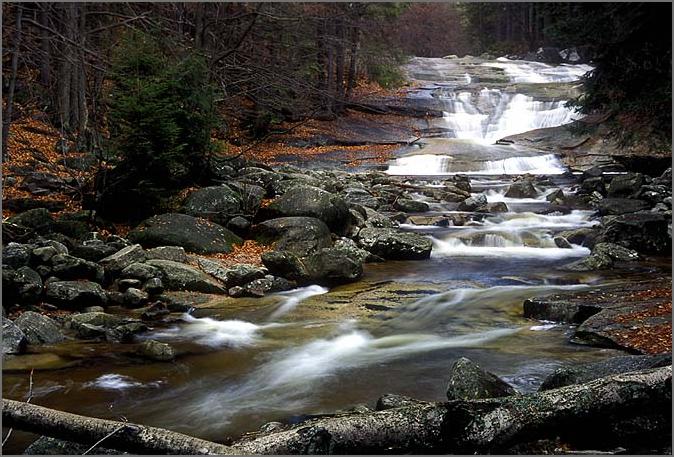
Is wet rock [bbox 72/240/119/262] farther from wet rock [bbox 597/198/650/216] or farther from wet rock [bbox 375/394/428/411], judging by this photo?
wet rock [bbox 597/198/650/216]

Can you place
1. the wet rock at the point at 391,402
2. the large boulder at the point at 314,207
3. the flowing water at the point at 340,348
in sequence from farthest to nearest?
the large boulder at the point at 314,207 < the flowing water at the point at 340,348 < the wet rock at the point at 391,402

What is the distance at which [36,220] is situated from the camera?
10.8 meters

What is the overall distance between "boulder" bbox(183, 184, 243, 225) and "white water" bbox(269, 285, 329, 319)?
3.20 meters

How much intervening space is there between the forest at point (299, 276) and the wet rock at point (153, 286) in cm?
3

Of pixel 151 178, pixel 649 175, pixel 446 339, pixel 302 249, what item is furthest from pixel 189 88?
pixel 649 175

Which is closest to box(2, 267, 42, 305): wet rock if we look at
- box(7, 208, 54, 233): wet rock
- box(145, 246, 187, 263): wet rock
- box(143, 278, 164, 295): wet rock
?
box(143, 278, 164, 295): wet rock

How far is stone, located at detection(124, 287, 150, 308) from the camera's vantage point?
29.3ft

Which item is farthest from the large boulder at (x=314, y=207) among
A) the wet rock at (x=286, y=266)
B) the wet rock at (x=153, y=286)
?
the wet rock at (x=153, y=286)

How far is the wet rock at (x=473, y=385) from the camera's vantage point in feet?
16.6

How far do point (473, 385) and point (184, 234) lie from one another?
7550 mm

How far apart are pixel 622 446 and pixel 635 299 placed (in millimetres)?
4735

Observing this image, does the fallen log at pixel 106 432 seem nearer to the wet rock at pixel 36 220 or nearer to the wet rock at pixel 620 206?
the wet rock at pixel 36 220

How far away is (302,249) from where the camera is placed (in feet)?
39.0

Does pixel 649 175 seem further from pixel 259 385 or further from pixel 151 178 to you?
pixel 259 385
